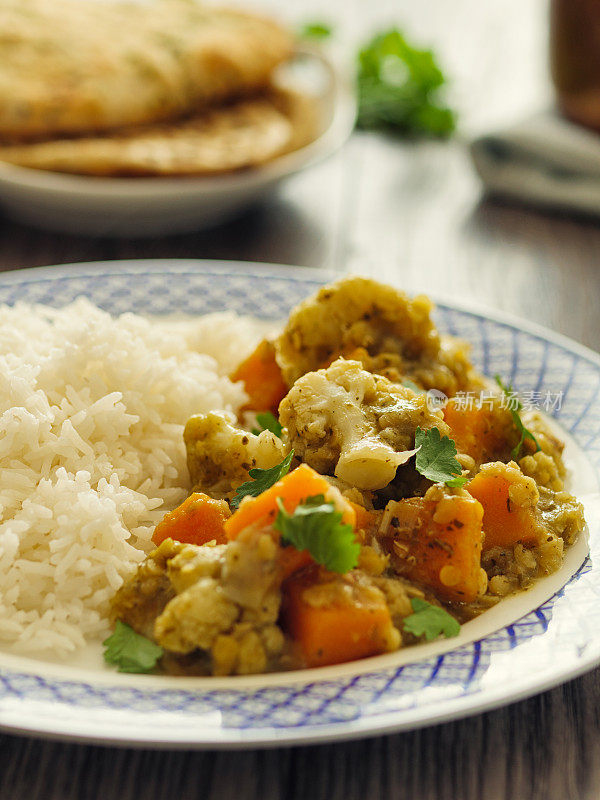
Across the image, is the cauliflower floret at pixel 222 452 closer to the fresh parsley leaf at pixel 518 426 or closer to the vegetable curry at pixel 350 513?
the vegetable curry at pixel 350 513

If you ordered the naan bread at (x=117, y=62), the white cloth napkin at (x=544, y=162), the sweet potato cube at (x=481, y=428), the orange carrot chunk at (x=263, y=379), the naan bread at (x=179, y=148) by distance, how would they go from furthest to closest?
1. the white cloth napkin at (x=544, y=162)
2. the naan bread at (x=117, y=62)
3. the naan bread at (x=179, y=148)
4. the orange carrot chunk at (x=263, y=379)
5. the sweet potato cube at (x=481, y=428)

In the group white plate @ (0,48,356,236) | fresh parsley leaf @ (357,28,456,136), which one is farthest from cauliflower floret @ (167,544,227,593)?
fresh parsley leaf @ (357,28,456,136)

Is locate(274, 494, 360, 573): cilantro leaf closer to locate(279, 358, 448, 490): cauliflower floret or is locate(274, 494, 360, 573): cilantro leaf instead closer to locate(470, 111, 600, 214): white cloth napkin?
locate(279, 358, 448, 490): cauliflower floret

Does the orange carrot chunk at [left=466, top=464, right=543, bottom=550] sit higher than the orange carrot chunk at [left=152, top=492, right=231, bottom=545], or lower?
higher

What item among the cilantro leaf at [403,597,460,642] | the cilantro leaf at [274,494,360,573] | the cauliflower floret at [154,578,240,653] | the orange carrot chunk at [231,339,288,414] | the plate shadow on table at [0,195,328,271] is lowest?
the plate shadow on table at [0,195,328,271]

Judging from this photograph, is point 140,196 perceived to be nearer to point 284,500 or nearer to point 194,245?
point 194,245

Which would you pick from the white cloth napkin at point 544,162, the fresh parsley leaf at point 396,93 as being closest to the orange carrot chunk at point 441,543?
the white cloth napkin at point 544,162
